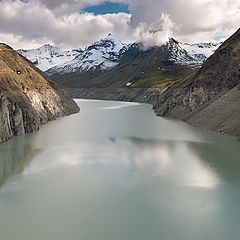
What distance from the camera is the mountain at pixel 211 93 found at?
75.2m

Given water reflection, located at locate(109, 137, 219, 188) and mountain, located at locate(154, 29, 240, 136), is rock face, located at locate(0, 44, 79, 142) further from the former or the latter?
mountain, located at locate(154, 29, 240, 136)

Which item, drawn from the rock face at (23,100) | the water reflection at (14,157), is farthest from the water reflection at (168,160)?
the rock face at (23,100)

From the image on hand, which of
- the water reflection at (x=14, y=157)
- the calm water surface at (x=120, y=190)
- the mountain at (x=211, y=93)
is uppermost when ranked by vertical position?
the mountain at (x=211, y=93)

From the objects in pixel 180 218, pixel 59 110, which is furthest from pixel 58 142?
pixel 59 110

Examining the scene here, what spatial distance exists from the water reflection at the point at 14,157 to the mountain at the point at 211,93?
111ft

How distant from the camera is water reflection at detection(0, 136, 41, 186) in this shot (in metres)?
38.2

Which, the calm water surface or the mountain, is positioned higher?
the mountain

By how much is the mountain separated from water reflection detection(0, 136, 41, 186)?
111ft

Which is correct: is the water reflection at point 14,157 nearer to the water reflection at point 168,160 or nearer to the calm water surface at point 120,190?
the calm water surface at point 120,190

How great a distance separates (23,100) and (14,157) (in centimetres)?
2926

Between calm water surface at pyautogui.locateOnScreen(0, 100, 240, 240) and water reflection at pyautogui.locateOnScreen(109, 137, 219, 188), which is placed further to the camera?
water reflection at pyautogui.locateOnScreen(109, 137, 219, 188)

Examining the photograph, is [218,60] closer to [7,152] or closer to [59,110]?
[59,110]

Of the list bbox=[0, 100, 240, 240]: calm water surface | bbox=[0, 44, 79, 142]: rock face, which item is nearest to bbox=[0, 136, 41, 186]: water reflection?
bbox=[0, 100, 240, 240]: calm water surface

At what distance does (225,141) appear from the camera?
56.0 meters
